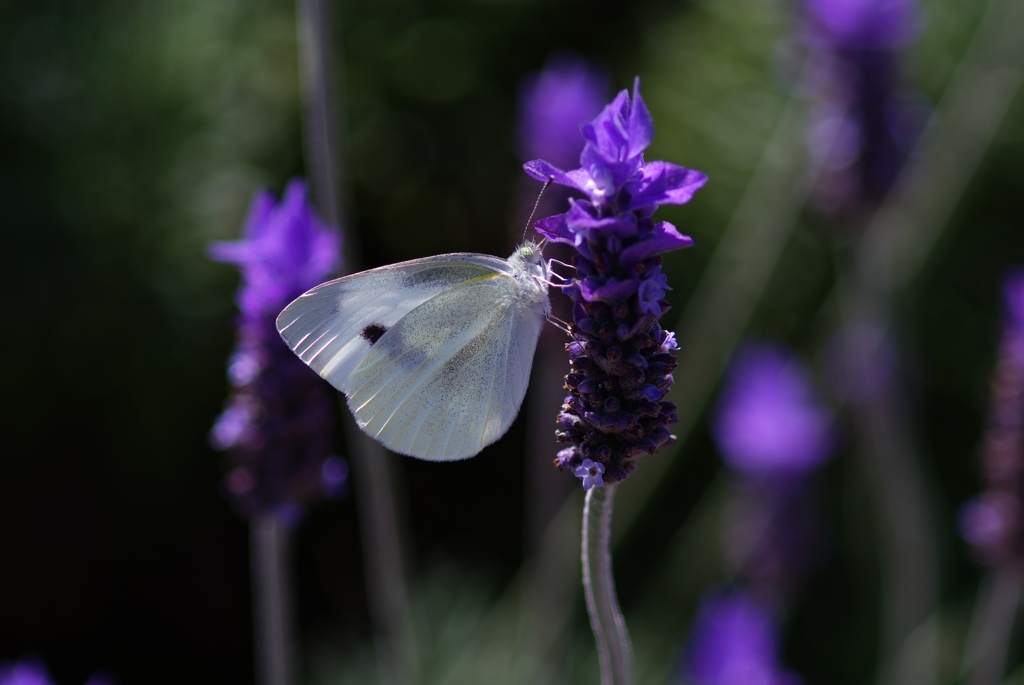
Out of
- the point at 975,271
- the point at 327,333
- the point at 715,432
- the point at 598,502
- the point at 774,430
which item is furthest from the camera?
the point at 975,271

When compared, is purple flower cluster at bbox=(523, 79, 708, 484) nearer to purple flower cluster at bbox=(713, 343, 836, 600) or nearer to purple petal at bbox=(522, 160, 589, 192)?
purple petal at bbox=(522, 160, 589, 192)

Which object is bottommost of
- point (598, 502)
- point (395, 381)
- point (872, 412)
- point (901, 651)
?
point (901, 651)

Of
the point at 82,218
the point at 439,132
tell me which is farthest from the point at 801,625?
the point at 82,218

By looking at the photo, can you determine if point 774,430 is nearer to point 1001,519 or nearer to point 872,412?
point 872,412

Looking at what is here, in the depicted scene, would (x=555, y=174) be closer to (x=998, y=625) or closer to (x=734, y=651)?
(x=734, y=651)

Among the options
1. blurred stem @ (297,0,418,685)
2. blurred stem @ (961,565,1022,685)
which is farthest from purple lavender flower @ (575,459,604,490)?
blurred stem @ (961,565,1022,685)

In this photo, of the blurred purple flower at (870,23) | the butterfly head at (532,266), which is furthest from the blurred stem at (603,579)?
the blurred purple flower at (870,23)
